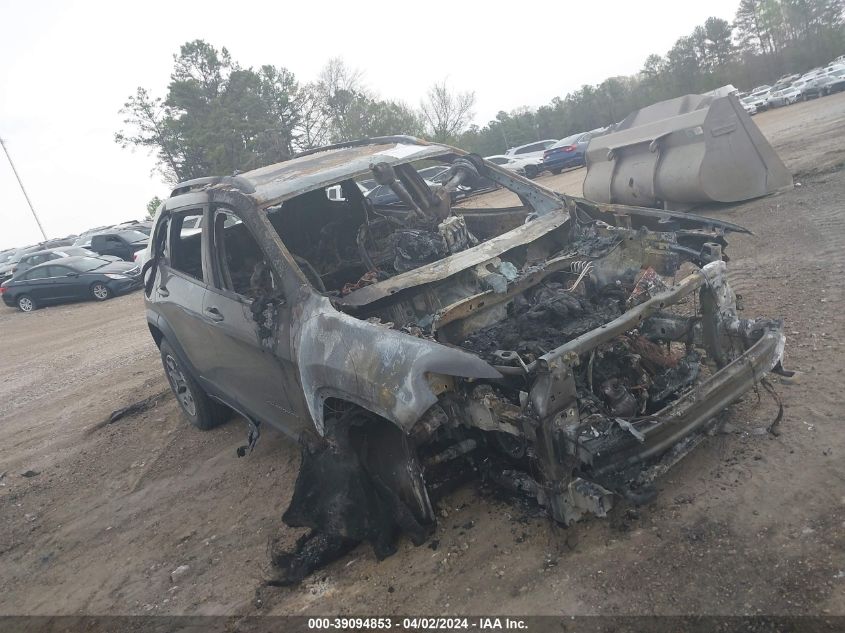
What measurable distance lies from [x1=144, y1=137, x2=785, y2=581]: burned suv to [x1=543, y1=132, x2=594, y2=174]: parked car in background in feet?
61.8

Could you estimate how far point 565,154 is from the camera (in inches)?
891

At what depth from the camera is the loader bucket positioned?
8.08 m

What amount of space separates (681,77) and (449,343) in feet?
139

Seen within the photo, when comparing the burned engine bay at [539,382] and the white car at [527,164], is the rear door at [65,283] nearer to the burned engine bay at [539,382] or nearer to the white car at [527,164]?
the white car at [527,164]

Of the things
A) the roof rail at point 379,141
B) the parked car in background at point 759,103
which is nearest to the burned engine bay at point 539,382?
the roof rail at point 379,141

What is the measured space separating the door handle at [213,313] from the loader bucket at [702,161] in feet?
21.2

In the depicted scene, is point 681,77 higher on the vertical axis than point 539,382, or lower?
higher

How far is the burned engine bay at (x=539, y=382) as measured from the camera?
8.91 feet

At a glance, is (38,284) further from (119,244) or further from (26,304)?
(119,244)

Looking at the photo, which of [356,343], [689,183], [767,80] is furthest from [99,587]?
[767,80]

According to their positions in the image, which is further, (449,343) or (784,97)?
(784,97)

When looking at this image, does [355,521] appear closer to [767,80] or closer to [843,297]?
[843,297]

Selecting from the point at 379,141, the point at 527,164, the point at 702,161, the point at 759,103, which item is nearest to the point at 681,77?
the point at 759,103

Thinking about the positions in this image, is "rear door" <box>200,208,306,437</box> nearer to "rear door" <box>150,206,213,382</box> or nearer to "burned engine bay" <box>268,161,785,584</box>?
"rear door" <box>150,206,213,382</box>
